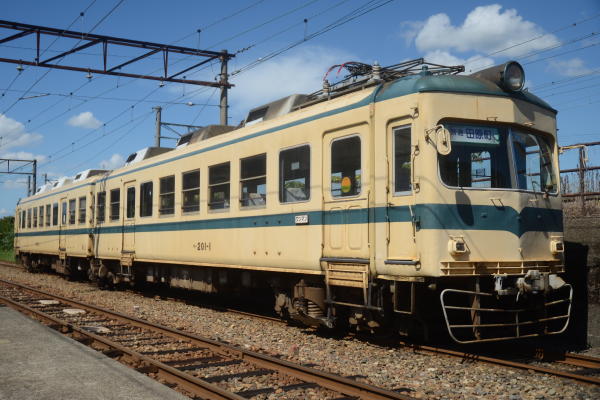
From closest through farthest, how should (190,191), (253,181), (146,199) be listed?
(253,181) < (190,191) < (146,199)

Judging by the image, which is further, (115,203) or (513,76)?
(115,203)

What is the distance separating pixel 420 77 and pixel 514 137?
57.4 inches

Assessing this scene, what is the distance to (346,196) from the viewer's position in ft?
26.7

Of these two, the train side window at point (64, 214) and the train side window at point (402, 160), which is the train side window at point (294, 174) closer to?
the train side window at point (402, 160)

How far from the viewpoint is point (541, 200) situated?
7.66 metres

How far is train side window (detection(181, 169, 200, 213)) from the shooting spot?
11.8 meters

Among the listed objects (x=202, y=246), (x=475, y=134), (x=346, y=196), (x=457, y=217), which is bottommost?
(x=202, y=246)

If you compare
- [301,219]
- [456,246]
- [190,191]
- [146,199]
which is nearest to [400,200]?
[456,246]

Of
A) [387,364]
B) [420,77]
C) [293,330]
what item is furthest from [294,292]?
[420,77]

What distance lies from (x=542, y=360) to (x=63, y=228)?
57.7 feet

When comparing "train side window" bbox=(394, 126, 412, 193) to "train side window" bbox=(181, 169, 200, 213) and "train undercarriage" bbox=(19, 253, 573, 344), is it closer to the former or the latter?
"train undercarriage" bbox=(19, 253, 573, 344)

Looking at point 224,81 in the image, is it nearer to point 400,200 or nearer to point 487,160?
point 400,200

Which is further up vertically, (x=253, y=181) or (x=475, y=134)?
(x=475, y=134)

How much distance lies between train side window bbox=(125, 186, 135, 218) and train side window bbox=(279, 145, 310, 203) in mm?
6846
